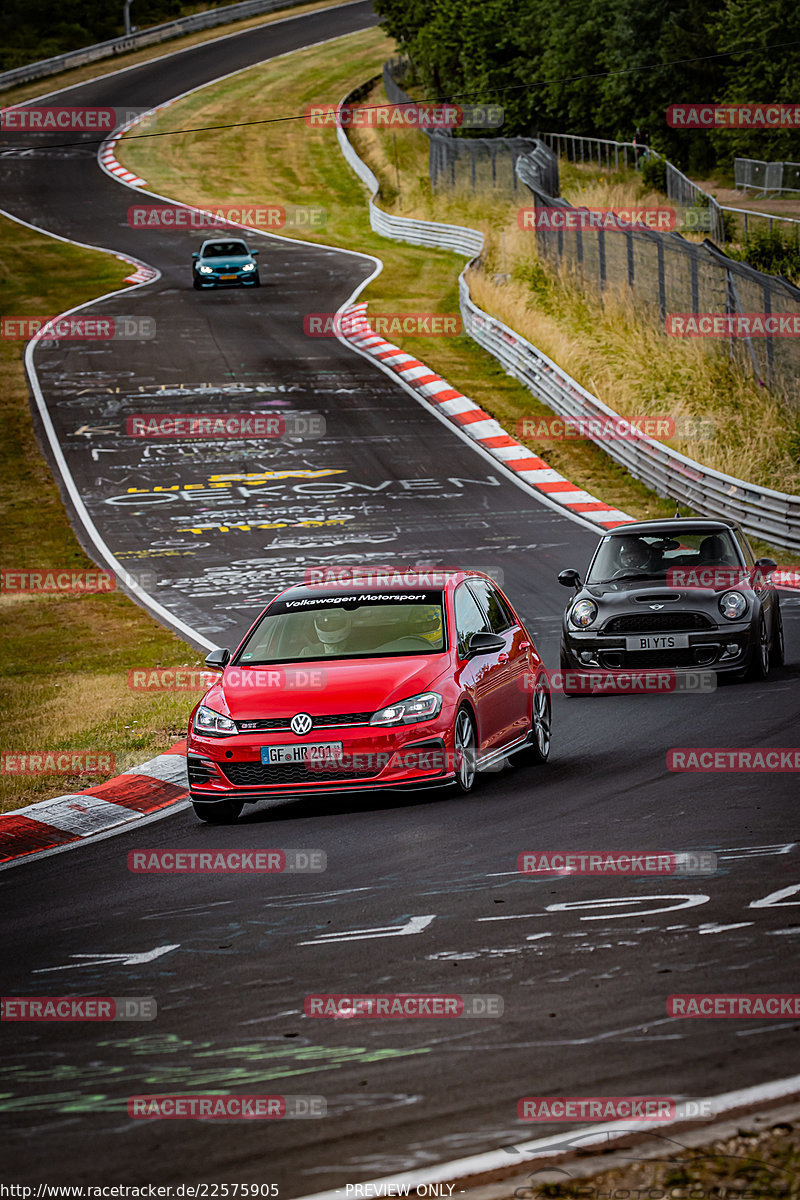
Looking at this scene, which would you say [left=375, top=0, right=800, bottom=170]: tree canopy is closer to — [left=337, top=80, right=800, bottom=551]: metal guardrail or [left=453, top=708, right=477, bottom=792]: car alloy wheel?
[left=337, top=80, right=800, bottom=551]: metal guardrail

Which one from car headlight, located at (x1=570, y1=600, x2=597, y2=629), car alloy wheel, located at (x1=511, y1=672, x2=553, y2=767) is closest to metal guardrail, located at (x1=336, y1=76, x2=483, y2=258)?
car headlight, located at (x1=570, y1=600, x2=597, y2=629)

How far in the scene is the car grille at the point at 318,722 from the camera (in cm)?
980

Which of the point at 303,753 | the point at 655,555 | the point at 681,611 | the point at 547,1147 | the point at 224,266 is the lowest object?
the point at 681,611

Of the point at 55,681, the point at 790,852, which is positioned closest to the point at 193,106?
the point at 55,681

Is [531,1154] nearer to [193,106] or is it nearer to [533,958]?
[533,958]

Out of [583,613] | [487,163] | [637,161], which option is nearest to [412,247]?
[487,163]

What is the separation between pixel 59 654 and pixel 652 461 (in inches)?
454

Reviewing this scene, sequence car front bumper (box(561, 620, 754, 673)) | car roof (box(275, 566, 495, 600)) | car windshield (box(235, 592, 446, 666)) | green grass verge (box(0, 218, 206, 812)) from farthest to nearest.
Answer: car front bumper (box(561, 620, 754, 673)) → green grass verge (box(0, 218, 206, 812)) → car roof (box(275, 566, 495, 600)) → car windshield (box(235, 592, 446, 666))

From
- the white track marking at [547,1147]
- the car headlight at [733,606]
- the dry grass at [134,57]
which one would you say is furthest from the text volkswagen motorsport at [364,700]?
the dry grass at [134,57]

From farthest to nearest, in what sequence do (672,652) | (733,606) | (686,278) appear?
(686,278)
(672,652)
(733,606)

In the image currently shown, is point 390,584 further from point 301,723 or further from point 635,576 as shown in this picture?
point 635,576

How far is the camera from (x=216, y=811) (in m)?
10.1

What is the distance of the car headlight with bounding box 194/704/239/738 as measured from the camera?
394 inches

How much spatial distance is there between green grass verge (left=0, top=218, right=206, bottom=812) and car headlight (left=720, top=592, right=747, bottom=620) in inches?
189
